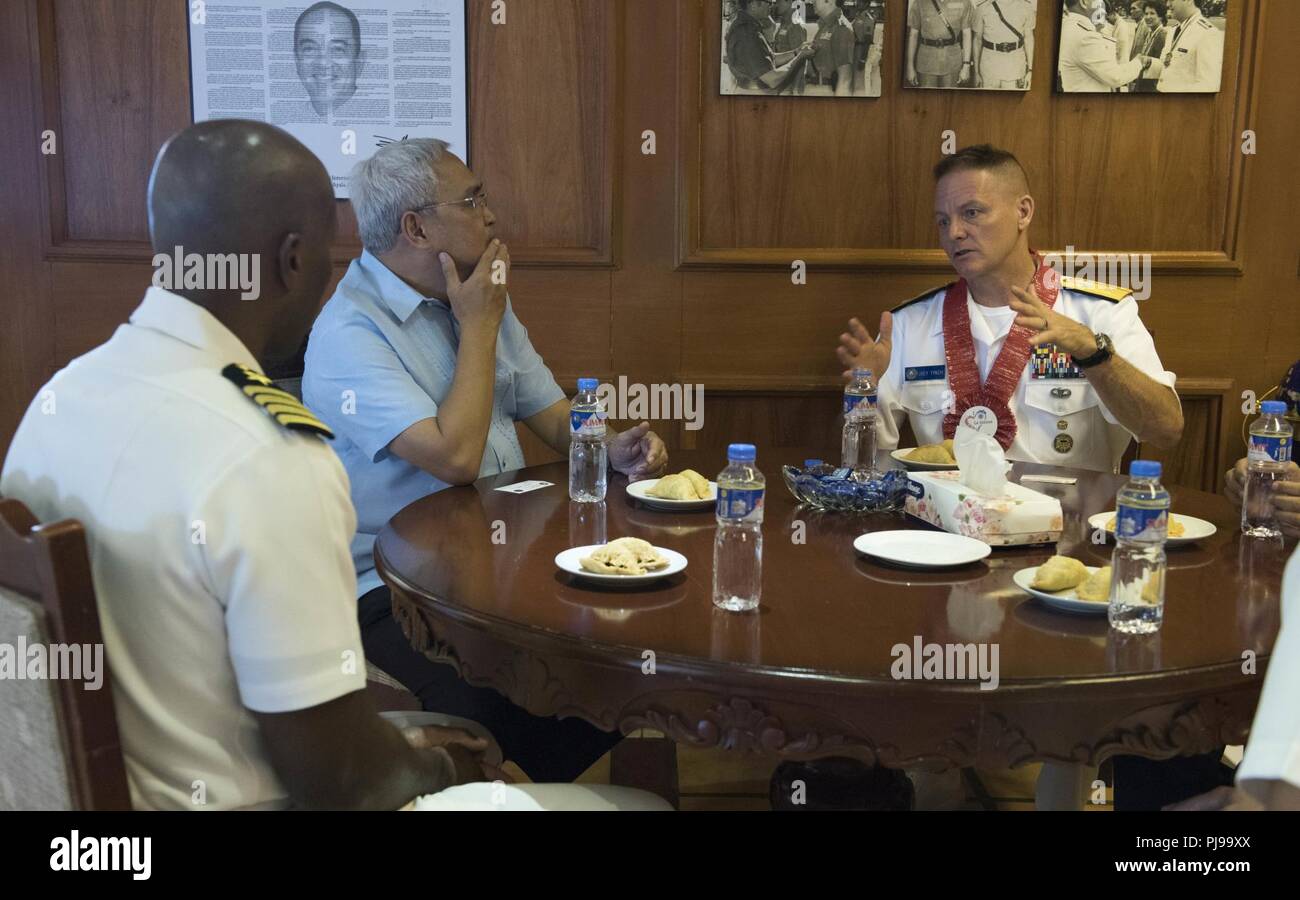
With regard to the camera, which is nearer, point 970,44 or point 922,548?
point 922,548

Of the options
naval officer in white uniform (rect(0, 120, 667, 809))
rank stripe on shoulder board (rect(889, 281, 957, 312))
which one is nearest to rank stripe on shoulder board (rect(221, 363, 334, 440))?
naval officer in white uniform (rect(0, 120, 667, 809))

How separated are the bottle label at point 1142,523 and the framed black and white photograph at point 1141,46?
2.27 m

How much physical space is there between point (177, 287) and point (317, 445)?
226 mm

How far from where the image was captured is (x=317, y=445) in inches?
44.5

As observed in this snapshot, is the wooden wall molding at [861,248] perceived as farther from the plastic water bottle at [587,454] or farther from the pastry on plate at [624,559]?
the pastry on plate at [624,559]

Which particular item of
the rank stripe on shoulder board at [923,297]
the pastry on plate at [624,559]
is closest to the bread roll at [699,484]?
the pastry on plate at [624,559]

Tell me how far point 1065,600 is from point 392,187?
1.61 m

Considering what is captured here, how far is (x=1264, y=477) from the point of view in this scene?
75.8 inches

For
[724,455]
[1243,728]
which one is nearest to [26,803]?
[1243,728]

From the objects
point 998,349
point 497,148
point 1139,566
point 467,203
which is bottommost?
point 1139,566

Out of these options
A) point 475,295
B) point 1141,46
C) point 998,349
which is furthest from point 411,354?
point 1141,46

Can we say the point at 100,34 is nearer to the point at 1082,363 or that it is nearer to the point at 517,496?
the point at 517,496

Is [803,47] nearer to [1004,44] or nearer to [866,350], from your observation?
[1004,44]

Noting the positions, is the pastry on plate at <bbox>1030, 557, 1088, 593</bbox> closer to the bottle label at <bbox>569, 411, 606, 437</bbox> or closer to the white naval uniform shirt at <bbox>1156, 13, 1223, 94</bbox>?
the bottle label at <bbox>569, 411, 606, 437</bbox>
